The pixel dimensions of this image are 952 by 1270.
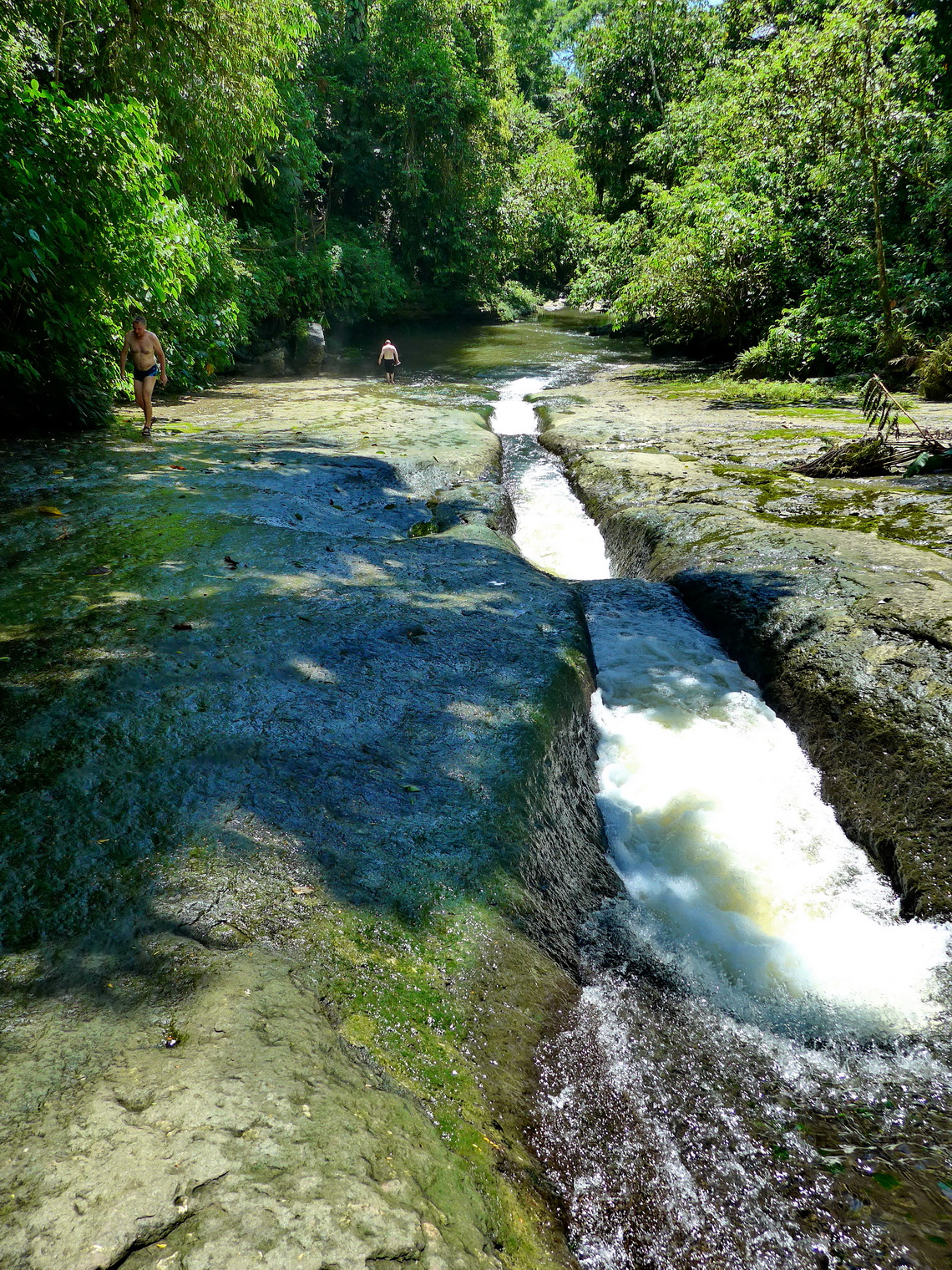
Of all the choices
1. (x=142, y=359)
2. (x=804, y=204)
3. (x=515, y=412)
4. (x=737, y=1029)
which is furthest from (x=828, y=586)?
(x=804, y=204)

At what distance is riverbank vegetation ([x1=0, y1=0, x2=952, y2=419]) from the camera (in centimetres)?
777

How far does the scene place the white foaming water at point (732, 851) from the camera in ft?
9.53

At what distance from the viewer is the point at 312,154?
17797 millimetres

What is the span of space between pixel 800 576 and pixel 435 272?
25.7 m

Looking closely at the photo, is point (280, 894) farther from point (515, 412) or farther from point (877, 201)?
point (877, 201)

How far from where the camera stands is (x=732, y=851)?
3635mm

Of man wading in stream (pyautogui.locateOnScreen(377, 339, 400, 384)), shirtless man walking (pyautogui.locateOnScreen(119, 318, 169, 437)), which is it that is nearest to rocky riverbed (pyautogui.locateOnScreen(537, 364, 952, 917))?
shirtless man walking (pyautogui.locateOnScreen(119, 318, 169, 437))

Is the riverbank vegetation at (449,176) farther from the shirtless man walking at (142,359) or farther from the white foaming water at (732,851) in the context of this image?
the white foaming water at (732,851)

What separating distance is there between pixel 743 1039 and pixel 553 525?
21.7ft

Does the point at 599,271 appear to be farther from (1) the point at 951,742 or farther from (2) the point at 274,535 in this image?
(1) the point at 951,742

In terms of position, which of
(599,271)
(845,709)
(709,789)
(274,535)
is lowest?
(709,789)

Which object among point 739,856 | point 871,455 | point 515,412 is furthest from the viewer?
point 515,412

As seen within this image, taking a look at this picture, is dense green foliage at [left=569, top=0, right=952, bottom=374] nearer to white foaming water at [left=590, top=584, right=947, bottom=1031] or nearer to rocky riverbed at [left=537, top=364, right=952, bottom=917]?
rocky riverbed at [left=537, top=364, right=952, bottom=917]

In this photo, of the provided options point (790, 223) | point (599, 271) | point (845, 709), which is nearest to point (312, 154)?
point (599, 271)
